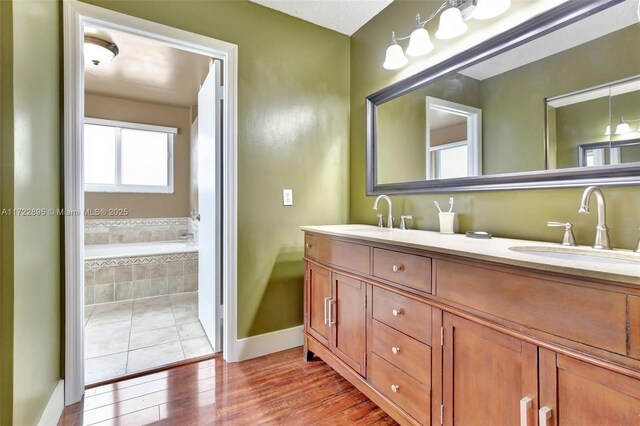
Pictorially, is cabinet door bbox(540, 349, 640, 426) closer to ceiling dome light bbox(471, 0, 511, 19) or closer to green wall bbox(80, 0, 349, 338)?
ceiling dome light bbox(471, 0, 511, 19)

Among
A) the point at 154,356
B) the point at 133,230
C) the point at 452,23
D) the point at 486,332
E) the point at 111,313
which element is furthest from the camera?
the point at 133,230

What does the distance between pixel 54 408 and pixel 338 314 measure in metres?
1.43

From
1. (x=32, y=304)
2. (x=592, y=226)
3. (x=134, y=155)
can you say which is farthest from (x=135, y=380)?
(x=134, y=155)

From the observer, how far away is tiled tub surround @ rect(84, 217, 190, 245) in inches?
156

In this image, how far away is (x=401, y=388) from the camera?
1331 millimetres

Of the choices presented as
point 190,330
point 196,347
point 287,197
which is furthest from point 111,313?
point 287,197

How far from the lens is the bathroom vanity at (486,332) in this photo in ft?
2.46

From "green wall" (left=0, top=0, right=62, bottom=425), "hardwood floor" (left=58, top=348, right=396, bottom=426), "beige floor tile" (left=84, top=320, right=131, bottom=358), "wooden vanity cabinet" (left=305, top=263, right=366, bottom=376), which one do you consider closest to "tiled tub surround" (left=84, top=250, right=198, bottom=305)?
"beige floor tile" (left=84, top=320, right=131, bottom=358)

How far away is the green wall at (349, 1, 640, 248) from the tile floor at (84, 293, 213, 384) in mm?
1616

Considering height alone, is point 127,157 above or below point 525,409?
above

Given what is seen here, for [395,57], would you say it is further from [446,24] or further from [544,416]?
[544,416]

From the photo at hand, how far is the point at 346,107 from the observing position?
98.7 inches

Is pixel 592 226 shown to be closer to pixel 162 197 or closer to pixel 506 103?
pixel 506 103

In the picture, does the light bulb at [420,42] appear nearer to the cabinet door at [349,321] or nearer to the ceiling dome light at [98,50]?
the cabinet door at [349,321]
